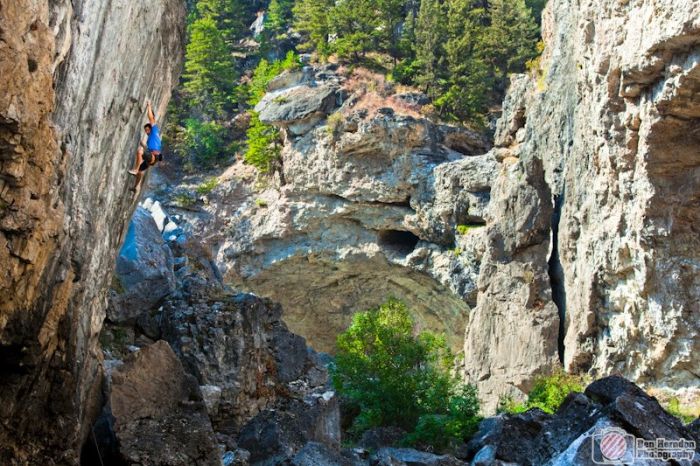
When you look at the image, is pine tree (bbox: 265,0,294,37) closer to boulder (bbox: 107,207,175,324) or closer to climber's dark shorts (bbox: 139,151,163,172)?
boulder (bbox: 107,207,175,324)

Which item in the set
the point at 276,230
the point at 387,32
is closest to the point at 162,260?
the point at 276,230

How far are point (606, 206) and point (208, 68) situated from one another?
96.2ft

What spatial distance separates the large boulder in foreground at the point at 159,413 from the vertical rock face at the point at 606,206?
1452cm

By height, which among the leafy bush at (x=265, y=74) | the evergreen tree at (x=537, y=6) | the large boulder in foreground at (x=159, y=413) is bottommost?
the large boulder in foreground at (x=159, y=413)

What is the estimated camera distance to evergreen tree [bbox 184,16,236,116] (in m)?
47.7

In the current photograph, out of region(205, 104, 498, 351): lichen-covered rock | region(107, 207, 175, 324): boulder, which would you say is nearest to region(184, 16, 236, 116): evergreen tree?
region(205, 104, 498, 351): lichen-covered rock

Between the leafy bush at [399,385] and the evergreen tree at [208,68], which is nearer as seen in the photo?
the leafy bush at [399,385]

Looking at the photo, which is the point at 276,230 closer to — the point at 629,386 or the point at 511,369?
the point at 511,369

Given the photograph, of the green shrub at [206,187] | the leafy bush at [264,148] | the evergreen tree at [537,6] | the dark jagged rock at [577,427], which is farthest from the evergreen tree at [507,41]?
the dark jagged rock at [577,427]

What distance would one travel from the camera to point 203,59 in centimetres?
4797

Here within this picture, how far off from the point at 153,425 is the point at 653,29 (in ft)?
52.0

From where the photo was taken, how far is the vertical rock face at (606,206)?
21.4m

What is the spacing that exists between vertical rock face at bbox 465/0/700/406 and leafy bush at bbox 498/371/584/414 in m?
0.56

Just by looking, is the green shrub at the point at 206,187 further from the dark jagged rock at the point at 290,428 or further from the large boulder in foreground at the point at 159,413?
the large boulder in foreground at the point at 159,413
